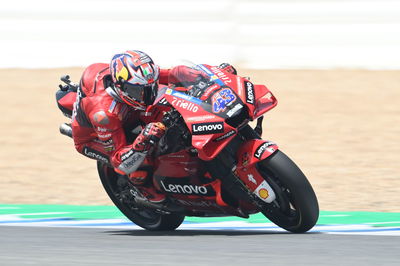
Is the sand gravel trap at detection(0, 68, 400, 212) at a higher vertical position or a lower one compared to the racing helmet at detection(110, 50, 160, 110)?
lower

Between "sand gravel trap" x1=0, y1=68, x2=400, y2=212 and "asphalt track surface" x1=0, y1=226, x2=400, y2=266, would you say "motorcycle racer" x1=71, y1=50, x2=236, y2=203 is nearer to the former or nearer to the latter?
"asphalt track surface" x1=0, y1=226, x2=400, y2=266

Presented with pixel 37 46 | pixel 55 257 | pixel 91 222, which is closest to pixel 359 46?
pixel 37 46

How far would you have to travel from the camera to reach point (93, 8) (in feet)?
45.9

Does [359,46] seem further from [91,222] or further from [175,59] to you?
[91,222]

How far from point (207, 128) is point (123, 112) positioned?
78 centimetres

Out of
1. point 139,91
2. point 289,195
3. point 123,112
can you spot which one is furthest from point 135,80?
point 289,195

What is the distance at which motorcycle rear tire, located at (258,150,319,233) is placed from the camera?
6.08 meters

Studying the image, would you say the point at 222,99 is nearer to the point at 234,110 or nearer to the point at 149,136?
the point at 234,110

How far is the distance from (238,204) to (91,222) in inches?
63.1

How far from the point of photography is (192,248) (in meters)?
5.99

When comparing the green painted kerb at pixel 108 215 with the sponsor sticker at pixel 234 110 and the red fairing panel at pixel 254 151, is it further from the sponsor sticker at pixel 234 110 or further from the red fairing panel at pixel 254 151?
the sponsor sticker at pixel 234 110

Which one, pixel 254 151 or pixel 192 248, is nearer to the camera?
pixel 192 248

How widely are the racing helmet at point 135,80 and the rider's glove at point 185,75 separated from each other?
0.19 meters

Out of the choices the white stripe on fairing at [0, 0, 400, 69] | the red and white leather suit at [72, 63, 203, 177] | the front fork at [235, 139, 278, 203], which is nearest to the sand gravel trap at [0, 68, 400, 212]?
the white stripe on fairing at [0, 0, 400, 69]
